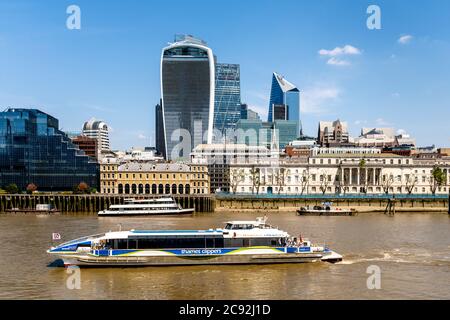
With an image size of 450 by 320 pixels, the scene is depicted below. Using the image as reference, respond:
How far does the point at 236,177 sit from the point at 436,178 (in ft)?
160

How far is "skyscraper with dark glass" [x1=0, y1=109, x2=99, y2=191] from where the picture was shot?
131875 mm

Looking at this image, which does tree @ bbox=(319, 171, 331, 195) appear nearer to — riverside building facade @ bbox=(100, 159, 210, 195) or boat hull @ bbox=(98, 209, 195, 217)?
riverside building facade @ bbox=(100, 159, 210, 195)

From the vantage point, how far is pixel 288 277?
1515 inches

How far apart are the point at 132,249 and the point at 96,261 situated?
290cm

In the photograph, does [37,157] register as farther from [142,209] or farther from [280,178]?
[280,178]

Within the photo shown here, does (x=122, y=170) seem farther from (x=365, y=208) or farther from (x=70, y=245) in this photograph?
(x=70, y=245)

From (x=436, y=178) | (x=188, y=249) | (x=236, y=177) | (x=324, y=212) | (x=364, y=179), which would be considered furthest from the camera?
(x=364, y=179)

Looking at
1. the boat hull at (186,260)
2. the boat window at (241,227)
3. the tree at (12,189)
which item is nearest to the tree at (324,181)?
the tree at (12,189)

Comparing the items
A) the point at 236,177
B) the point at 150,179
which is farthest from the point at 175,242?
the point at 236,177

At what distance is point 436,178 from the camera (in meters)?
129

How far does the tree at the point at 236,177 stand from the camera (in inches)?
5187

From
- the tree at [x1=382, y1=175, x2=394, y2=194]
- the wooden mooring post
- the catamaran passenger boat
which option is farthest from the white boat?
the tree at [x1=382, y1=175, x2=394, y2=194]

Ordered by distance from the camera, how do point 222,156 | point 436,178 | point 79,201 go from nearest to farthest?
point 79,201, point 436,178, point 222,156

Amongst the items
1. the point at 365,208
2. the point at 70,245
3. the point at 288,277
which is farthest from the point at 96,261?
the point at 365,208
